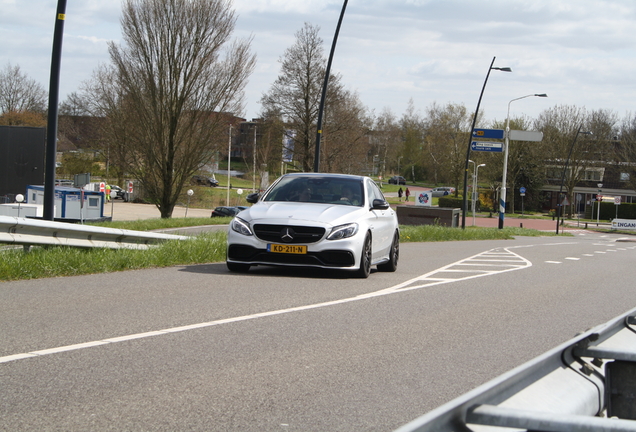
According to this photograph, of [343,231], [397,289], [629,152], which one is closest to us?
[397,289]

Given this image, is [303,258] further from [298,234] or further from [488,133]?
[488,133]

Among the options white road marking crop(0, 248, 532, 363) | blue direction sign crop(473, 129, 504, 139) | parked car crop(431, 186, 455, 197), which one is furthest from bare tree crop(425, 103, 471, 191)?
white road marking crop(0, 248, 532, 363)

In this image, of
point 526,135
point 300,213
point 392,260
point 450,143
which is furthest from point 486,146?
point 450,143

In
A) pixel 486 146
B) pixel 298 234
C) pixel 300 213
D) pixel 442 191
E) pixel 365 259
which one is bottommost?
pixel 365 259

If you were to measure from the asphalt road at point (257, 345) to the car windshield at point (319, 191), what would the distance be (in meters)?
1.30

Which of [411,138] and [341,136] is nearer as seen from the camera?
[341,136]

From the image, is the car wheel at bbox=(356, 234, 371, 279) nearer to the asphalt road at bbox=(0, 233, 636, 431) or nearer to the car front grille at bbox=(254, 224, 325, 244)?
the asphalt road at bbox=(0, 233, 636, 431)

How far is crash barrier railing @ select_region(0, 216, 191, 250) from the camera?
10.00m

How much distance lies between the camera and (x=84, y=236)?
1162cm

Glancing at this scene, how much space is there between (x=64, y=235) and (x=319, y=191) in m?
4.01

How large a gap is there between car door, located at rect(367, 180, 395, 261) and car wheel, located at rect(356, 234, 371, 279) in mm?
297

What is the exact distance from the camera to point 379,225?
1205 cm

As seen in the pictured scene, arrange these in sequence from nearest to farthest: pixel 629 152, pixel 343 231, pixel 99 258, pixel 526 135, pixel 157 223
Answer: pixel 343 231 < pixel 99 258 < pixel 157 223 < pixel 526 135 < pixel 629 152

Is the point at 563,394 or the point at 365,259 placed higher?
the point at 563,394
